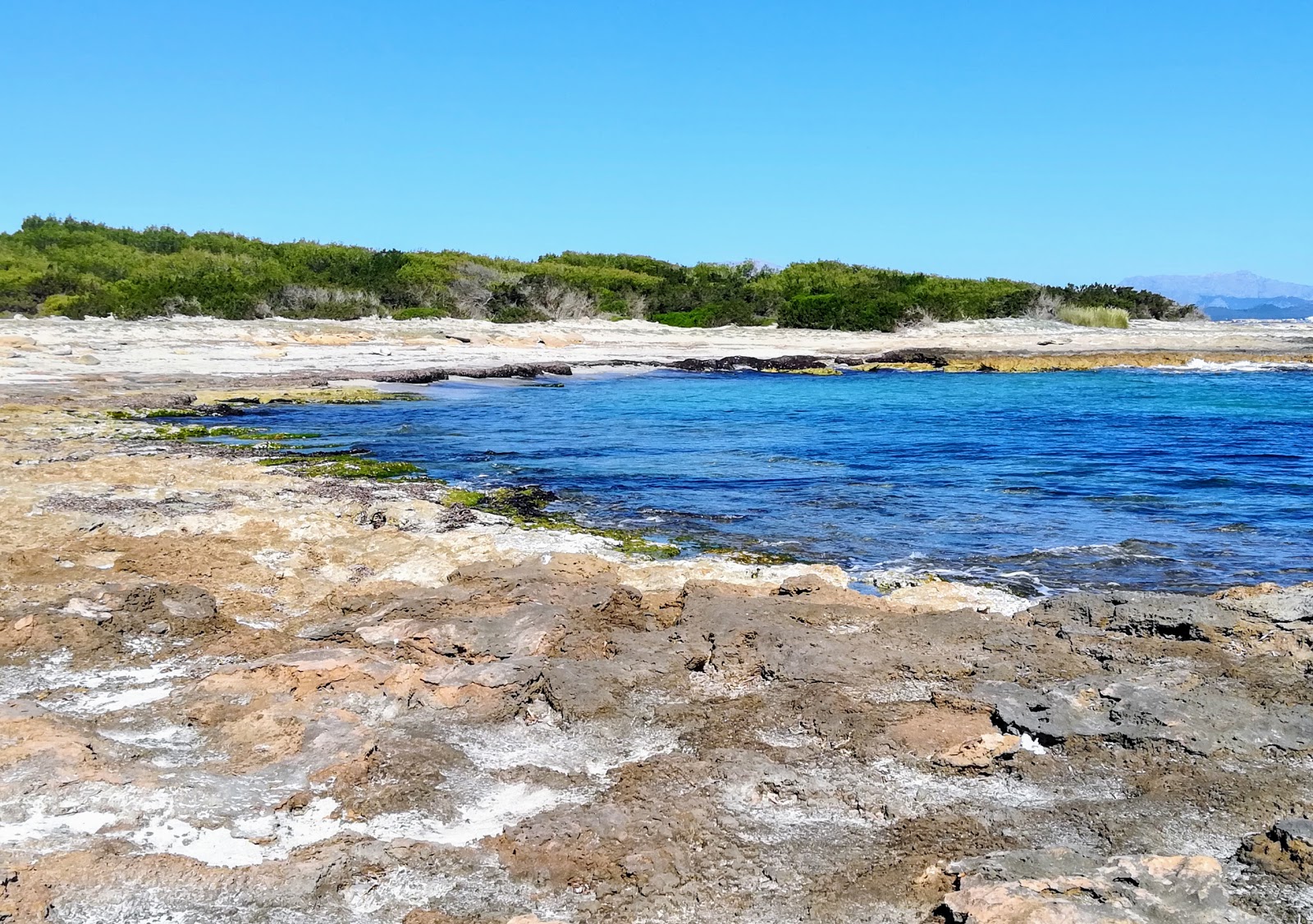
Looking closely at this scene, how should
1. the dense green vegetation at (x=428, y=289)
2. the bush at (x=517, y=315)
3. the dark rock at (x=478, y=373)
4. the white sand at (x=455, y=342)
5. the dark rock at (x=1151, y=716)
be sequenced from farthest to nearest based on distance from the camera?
the bush at (x=517, y=315)
the dense green vegetation at (x=428, y=289)
the dark rock at (x=478, y=373)
the white sand at (x=455, y=342)
the dark rock at (x=1151, y=716)

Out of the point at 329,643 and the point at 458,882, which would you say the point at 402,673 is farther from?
the point at 458,882

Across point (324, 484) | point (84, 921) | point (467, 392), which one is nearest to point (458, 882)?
point (84, 921)

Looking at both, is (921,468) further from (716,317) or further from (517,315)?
(716,317)

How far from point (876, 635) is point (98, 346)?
23.8 metres

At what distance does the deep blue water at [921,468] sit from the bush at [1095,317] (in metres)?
17.4

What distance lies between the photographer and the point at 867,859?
11.2 feet

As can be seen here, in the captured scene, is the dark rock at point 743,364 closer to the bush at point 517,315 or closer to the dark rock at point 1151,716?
the bush at point 517,315

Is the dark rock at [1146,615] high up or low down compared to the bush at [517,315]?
down

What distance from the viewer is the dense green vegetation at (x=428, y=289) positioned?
1448 inches

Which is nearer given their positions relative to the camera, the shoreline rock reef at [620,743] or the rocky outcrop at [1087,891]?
the rocky outcrop at [1087,891]

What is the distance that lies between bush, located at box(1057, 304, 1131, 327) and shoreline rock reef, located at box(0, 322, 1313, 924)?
3870 cm

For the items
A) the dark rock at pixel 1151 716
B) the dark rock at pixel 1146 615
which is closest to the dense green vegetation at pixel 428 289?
the dark rock at pixel 1146 615

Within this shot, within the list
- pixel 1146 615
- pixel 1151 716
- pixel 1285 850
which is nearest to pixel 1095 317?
pixel 1146 615

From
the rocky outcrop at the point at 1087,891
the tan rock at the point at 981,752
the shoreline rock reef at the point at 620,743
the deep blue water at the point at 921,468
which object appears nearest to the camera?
the rocky outcrop at the point at 1087,891
